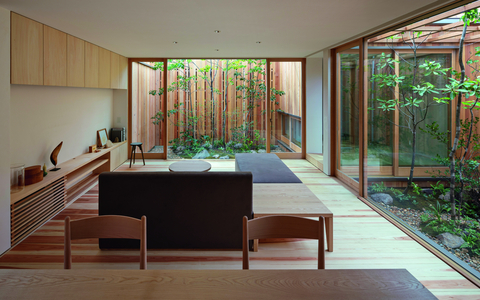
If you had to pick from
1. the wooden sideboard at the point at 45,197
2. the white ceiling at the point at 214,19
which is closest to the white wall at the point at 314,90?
the white ceiling at the point at 214,19

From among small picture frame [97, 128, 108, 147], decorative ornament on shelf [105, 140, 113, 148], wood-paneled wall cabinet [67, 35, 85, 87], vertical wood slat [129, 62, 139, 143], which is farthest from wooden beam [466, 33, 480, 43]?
vertical wood slat [129, 62, 139, 143]

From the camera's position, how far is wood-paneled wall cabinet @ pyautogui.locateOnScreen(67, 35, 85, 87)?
4.58m

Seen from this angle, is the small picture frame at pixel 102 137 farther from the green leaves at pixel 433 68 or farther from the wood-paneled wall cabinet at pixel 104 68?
the green leaves at pixel 433 68

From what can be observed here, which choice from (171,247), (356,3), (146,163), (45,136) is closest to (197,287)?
(171,247)

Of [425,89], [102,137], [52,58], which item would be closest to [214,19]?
[52,58]

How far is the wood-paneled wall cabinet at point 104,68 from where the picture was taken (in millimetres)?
5848

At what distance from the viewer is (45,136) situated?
4.44 m

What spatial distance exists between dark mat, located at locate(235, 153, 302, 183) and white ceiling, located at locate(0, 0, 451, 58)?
1918mm

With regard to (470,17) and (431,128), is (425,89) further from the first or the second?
(470,17)

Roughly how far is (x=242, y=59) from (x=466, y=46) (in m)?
5.58

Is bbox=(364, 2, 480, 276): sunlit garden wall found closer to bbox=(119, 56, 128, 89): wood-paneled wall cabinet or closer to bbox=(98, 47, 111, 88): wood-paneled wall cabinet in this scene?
bbox=(98, 47, 111, 88): wood-paneled wall cabinet

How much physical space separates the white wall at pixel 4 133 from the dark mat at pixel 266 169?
2567 millimetres

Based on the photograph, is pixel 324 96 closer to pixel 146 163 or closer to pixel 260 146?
pixel 260 146

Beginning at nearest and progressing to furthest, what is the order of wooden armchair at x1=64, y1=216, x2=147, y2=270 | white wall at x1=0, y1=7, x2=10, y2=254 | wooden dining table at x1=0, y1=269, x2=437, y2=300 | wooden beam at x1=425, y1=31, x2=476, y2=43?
1. wooden dining table at x1=0, y1=269, x2=437, y2=300
2. wooden armchair at x1=64, y1=216, x2=147, y2=270
3. wooden beam at x1=425, y1=31, x2=476, y2=43
4. white wall at x1=0, y1=7, x2=10, y2=254
